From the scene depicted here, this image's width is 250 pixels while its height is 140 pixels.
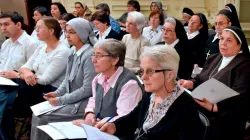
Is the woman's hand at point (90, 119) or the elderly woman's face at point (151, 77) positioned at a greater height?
the elderly woman's face at point (151, 77)

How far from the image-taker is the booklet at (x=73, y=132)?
201cm

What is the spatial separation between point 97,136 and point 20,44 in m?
2.34

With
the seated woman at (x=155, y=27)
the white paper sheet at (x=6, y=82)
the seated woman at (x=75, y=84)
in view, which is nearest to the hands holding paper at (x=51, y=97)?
the seated woman at (x=75, y=84)

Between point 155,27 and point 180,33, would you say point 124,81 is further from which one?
point 155,27

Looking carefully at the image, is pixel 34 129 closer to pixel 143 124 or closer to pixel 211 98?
pixel 143 124

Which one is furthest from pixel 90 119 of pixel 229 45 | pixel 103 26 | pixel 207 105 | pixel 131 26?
pixel 103 26

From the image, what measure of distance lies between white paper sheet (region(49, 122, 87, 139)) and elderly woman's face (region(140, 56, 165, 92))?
1.79 feet

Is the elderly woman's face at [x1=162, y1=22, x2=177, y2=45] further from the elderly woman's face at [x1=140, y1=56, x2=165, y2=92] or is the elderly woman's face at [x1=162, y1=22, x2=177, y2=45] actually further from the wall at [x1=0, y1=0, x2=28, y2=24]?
the wall at [x1=0, y1=0, x2=28, y2=24]

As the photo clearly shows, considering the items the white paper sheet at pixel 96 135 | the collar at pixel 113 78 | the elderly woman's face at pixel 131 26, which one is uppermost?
the elderly woman's face at pixel 131 26

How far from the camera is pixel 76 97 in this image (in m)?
2.91

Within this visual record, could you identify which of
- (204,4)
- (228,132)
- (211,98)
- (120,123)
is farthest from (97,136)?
(204,4)

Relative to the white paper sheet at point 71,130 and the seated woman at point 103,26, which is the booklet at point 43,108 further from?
the seated woman at point 103,26

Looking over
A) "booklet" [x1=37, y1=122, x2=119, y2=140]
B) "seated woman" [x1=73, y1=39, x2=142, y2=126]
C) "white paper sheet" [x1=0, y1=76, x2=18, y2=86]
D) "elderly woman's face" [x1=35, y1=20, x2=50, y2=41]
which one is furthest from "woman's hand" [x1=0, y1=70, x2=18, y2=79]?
"booklet" [x1=37, y1=122, x2=119, y2=140]

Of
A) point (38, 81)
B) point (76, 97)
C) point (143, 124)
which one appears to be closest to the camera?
point (143, 124)
